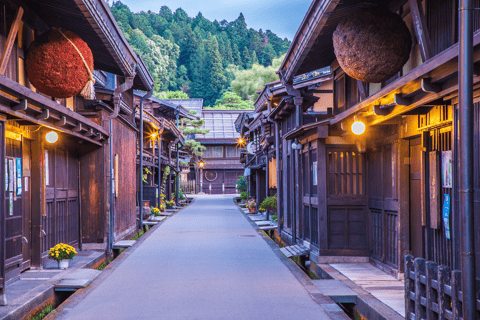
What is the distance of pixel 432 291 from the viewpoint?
572cm

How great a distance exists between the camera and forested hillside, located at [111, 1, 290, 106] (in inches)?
3445

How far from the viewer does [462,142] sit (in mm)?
4836

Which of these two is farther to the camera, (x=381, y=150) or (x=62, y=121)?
(x=381, y=150)

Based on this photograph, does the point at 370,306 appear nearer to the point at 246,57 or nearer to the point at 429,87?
the point at 429,87

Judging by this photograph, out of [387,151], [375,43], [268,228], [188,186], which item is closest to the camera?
[375,43]

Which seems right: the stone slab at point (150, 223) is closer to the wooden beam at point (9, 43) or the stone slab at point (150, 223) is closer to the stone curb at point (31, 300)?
the stone curb at point (31, 300)

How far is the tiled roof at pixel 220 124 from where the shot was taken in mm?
65081

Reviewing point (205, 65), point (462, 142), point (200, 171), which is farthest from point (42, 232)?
point (205, 65)

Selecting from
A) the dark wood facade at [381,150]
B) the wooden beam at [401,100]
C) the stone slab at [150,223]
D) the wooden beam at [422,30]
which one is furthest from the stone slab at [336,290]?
the stone slab at [150,223]

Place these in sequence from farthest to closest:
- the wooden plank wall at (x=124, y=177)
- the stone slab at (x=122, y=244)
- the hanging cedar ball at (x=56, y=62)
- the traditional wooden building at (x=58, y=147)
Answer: the wooden plank wall at (x=124, y=177), the stone slab at (x=122, y=244), the hanging cedar ball at (x=56, y=62), the traditional wooden building at (x=58, y=147)

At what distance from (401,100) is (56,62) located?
6.13 m

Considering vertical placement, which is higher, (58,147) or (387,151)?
(58,147)

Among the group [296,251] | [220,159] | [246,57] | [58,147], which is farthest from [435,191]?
[246,57]

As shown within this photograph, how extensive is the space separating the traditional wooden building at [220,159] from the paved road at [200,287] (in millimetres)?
47158
